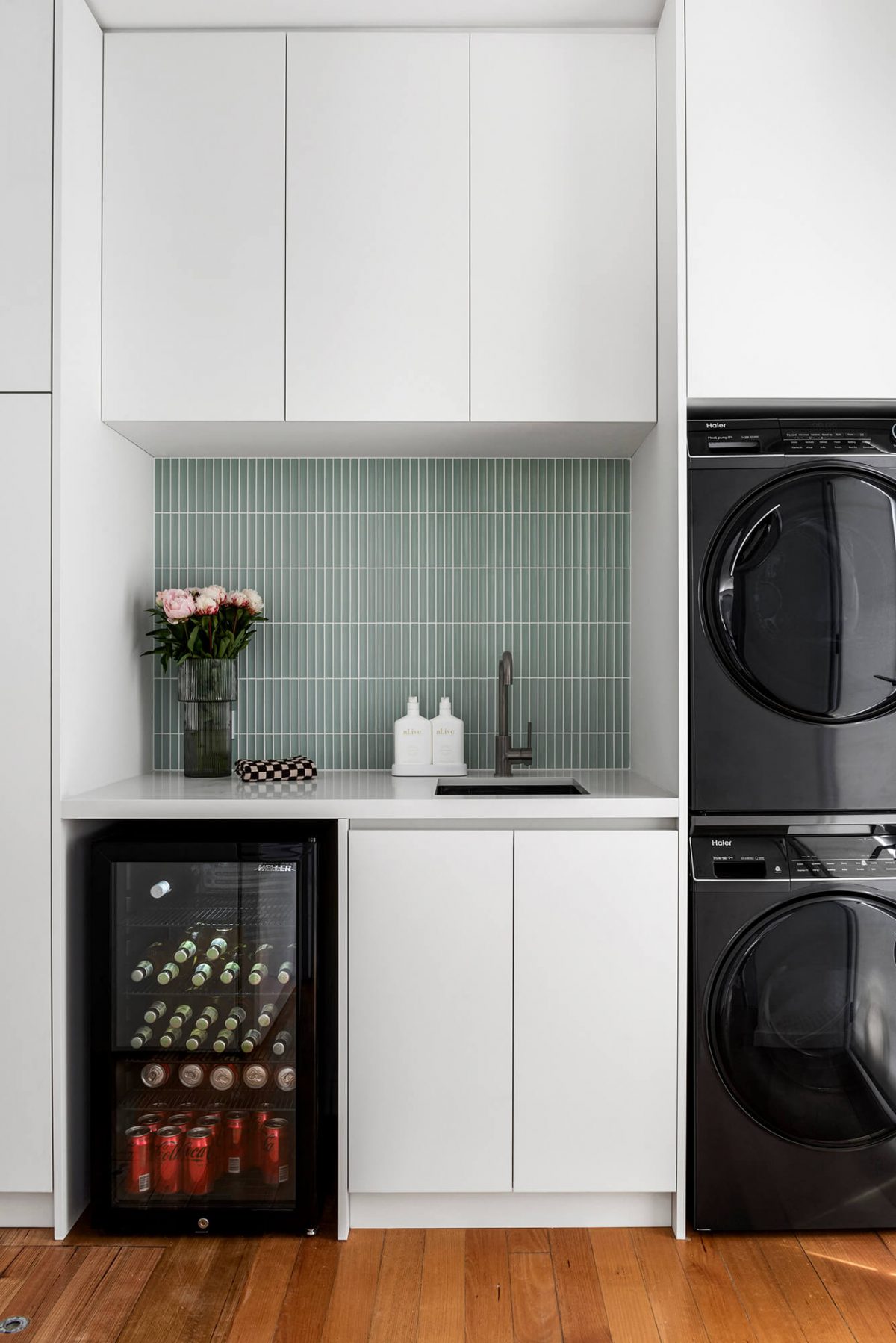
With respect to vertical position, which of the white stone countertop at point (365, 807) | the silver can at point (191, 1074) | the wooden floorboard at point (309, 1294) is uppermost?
the white stone countertop at point (365, 807)

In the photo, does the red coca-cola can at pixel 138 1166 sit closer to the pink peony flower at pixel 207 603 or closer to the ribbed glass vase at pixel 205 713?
the ribbed glass vase at pixel 205 713

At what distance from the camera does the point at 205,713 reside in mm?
2352

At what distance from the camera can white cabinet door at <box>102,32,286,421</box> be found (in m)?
2.14

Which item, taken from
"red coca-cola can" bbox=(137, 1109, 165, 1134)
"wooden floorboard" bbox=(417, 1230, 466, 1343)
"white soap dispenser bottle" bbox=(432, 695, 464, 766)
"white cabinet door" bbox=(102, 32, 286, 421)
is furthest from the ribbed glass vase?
"wooden floorboard" bbox=(417, 1230, 466, 1343)

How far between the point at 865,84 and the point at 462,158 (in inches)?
33.6

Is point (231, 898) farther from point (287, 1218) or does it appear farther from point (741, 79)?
point (741, 79)

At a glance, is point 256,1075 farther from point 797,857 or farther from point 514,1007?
point 797,857

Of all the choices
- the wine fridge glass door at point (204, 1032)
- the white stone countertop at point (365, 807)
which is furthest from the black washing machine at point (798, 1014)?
the wine fridge glass door at point (204, 1032)

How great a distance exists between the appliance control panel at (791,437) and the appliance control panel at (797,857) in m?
0.80

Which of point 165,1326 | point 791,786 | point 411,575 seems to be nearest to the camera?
point 165,1326

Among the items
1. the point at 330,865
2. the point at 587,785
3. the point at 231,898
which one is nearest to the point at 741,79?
the point at 587,785

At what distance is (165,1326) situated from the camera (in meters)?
1.68

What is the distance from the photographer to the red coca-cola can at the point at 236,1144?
6.54ft

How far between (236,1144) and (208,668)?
1.07m
